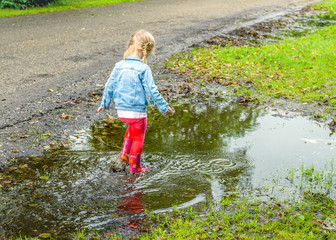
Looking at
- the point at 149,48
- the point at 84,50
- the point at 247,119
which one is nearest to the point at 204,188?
the point at 149,48

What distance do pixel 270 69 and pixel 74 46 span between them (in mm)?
5090

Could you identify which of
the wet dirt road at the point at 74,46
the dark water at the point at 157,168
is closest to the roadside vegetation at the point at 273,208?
the dark water at the point at 157,168

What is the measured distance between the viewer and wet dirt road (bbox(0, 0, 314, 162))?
6316mm

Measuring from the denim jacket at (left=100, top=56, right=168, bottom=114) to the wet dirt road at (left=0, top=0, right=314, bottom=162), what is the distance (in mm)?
1594

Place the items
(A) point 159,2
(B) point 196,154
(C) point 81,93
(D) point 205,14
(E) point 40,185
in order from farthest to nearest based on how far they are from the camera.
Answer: (A) point 159,2 → (D) point 205,14 → (C) point 81,93 → (B) point 196,154 → (E) point 40,185

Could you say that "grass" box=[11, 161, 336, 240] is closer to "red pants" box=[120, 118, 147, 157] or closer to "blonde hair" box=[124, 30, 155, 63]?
"red pants" box=[120, 118, 147, 157]

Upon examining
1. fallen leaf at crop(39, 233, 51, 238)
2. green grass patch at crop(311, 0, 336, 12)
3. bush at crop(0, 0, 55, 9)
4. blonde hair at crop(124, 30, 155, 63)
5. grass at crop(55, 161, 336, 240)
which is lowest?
grass at crop(55, 161, 336, 240)

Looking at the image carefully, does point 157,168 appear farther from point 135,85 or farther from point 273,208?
point 273,208

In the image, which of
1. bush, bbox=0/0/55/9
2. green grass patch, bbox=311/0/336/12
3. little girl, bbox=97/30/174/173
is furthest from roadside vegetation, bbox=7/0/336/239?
green grass patch, bbox=311/0/336/12

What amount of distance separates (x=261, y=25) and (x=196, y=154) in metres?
9.93

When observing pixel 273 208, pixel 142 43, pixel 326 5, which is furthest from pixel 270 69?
pixel 326 5

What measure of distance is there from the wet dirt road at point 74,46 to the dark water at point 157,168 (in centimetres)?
72

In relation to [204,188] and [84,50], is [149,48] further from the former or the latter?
[84,50]

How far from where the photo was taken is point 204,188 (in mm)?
4406
